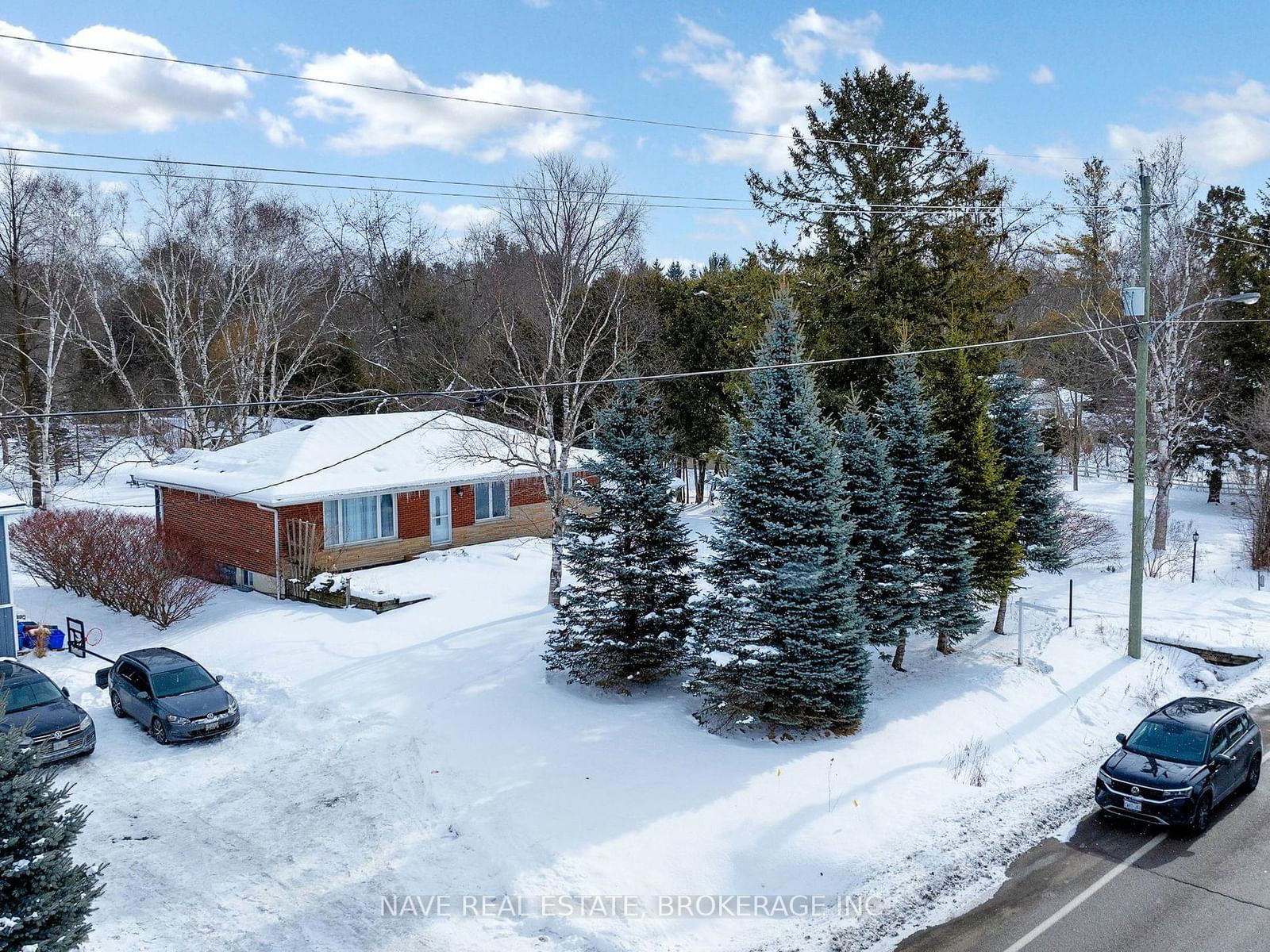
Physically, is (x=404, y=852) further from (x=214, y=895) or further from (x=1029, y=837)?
(x=1029, y=837)

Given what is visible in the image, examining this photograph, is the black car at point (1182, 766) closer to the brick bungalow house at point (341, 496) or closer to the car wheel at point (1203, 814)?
the car wheel at point (1203, 814)

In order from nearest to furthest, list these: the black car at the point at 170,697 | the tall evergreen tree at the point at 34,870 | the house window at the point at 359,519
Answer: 1. the tall evergreen tree at the point at 34,870
2. the black car at the point at 170,697
3. the house window at the point at 359,519

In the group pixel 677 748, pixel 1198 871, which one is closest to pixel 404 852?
pixel 677 748

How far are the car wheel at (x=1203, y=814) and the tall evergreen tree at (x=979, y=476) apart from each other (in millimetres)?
6548

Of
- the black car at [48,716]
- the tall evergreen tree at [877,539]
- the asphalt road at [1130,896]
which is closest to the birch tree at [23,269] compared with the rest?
the black car at [48,716]

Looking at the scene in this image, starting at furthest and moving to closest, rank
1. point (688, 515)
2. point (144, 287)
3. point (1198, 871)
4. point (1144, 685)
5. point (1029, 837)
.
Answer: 1. point (144, 287)
2. point (688, 515)
3. point (1144, 685)
4. point (1029, 837)
5. point (1198, 871)

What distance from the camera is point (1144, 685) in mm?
17438

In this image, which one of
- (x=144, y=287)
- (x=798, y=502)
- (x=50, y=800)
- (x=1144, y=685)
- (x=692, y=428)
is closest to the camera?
(x=50, y=800)

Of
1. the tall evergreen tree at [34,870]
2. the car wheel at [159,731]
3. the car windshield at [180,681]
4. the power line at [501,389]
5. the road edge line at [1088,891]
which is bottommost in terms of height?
the road edge line at [1088,891]

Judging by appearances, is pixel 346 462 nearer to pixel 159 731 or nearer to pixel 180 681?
pixel 180 681

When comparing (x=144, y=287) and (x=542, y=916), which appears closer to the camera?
(x=542, y=916)

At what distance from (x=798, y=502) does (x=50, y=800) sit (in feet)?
34.9

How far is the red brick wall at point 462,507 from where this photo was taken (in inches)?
1126

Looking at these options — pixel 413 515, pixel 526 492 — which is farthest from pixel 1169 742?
pixel 526 492
